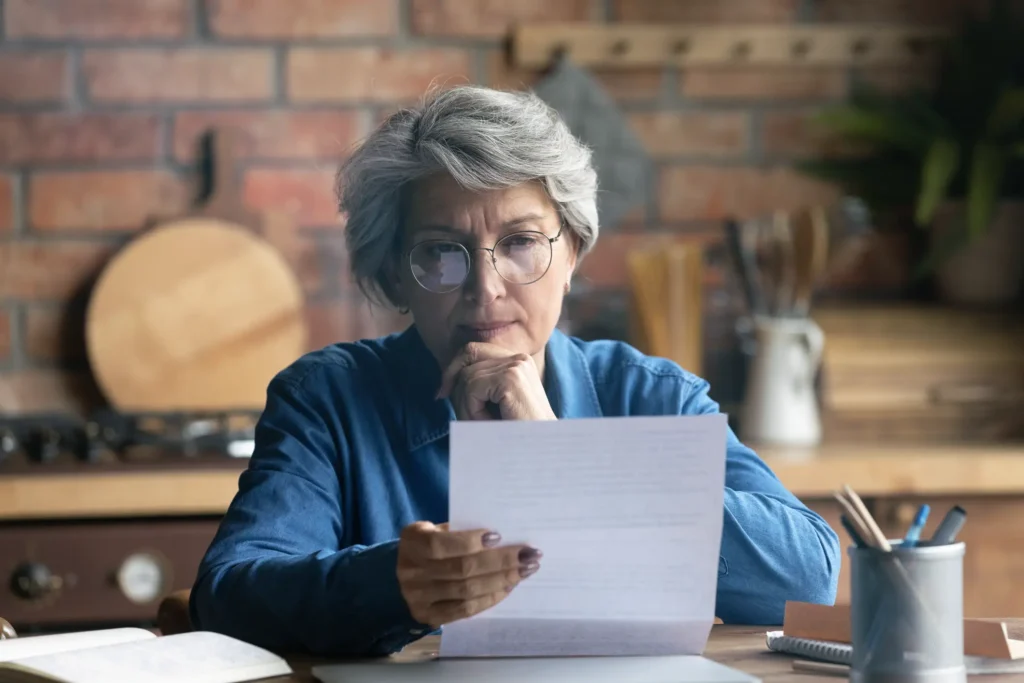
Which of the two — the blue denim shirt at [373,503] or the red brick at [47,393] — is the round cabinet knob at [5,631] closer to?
the blue denim shirt at [373,503]

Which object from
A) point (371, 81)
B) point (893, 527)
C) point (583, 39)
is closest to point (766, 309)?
point (893, 527)

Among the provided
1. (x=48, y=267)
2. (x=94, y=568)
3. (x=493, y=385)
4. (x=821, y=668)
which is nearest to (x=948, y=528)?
(x=821, y=668)

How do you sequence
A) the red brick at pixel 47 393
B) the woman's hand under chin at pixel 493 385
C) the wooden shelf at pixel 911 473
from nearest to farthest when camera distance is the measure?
the woman's hand under chin at pixel 493 385 < the wooden shelf at pixel 911 473 < the red brick at pixel 47 393

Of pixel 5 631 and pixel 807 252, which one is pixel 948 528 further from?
pixel 807 252

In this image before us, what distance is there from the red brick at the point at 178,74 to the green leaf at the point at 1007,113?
126 cm

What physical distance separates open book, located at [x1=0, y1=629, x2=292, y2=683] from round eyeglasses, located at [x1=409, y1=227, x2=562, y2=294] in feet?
1.60

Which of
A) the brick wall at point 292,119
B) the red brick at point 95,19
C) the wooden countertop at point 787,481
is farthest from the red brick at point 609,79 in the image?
the wooden countertop at point 787,481

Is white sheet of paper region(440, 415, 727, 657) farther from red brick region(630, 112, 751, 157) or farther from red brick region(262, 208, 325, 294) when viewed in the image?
red brick region(630, 112, 751, 157)

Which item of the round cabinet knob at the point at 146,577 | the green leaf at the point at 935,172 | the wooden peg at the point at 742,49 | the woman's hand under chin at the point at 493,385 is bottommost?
the round cabinet knob at the point at 146,577

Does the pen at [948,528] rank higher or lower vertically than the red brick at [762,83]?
lower

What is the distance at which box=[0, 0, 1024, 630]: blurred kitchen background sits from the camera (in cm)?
241

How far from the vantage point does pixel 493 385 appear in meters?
1.39

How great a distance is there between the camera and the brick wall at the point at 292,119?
2.52 m

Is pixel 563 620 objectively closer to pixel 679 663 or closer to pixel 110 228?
pixel 679 663
